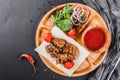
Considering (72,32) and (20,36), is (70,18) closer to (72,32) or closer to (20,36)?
(72,32)

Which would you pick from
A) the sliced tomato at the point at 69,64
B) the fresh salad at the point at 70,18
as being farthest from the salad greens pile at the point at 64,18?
the sliced tomato at the point at 69,64

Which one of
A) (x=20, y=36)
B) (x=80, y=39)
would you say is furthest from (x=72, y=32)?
(x=20, y=36)

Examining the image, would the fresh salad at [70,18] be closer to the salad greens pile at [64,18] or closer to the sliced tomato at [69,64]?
the salad greens pile at [64,18]

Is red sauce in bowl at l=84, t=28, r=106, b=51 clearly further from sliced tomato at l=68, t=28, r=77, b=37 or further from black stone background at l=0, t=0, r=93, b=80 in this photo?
black stone background at l=0, t=0, r=93, b=80

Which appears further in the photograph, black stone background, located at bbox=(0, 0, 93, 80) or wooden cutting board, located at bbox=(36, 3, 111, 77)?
black stone background, located at bbox=(0, 0, 93, 80)

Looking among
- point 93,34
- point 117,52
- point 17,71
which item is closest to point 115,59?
point 117,52

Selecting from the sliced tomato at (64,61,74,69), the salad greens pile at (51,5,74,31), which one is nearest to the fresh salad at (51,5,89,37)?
the salad greens pile at (51,5,74,31)

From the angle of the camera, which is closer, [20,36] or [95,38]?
[95,38]
